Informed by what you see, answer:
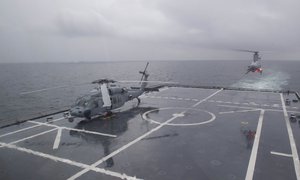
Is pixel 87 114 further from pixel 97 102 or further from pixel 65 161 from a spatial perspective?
pixel 65 161

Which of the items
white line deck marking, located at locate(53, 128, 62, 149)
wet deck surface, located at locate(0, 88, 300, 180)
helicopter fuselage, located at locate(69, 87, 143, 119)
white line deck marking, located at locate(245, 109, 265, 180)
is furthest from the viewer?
helicopter fuselage, located at locate(69, 87, 143, 119)

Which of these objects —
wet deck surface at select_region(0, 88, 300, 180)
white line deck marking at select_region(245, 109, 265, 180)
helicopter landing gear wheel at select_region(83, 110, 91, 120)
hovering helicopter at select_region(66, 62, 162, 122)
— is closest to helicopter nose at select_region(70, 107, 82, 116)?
hovering helicopter at select_region(66, 62, 162, 122)

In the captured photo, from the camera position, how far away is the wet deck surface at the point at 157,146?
12.0 meters

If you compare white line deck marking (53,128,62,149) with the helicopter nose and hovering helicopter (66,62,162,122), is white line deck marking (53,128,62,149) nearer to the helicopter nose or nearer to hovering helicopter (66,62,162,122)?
the helicopter nose

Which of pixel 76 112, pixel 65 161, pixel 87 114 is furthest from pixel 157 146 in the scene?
pixel 76 112

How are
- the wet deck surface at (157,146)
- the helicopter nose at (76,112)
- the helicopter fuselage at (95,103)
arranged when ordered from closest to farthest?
the wet deck surface at (157,146)
the helicopter nose at (76,112)
the helicopter fuselage at (95,103)

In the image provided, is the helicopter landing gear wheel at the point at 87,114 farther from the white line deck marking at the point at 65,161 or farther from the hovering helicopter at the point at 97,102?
the white line deck marking at the point at 65,161

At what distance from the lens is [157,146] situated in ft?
51.0

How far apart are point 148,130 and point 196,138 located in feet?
13.7

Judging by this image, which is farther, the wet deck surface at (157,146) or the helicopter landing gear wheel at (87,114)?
the helicopter landing gear wheel at (87,114)

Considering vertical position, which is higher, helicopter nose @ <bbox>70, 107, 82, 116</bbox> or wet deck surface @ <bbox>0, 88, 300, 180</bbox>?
helicopter nose @ <bbox>70, 107, 82, 116</bbox>

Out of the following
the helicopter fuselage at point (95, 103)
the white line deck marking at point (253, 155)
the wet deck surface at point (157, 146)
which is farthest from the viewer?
the helicopter fuselage at point (95, 103)

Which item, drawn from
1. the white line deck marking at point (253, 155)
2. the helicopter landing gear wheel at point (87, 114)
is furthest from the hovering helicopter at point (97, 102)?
the white line deck marking at point (253, 155)

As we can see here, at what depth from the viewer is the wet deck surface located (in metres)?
12.0
